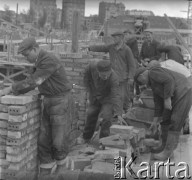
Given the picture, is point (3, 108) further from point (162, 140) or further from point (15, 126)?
point (162, 140)

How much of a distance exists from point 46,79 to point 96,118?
1.70 metres

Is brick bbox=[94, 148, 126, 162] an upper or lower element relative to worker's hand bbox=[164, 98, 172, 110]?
lower

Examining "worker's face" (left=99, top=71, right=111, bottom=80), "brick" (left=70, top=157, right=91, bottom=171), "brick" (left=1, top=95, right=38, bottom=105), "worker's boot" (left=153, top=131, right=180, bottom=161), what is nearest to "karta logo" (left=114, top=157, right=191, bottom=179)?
"brick" (left=70, top=157, right=91, bottom=171)

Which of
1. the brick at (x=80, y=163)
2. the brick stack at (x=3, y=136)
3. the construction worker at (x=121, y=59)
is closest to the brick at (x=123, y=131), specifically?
the brick at (x=80, y=163)

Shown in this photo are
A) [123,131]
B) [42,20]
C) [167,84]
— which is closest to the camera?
[167,84]

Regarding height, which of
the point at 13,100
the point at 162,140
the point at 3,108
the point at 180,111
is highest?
the point at 13,100

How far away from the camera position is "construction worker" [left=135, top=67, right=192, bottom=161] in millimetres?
4863

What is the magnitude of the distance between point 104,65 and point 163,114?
3.91ft

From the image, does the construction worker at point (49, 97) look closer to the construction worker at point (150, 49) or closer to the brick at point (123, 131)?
the brick at point (123, 131)

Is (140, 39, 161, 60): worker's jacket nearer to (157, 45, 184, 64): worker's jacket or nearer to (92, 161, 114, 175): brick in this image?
(157, 45, 184, 64): worker's jacket

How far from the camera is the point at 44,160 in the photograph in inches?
193

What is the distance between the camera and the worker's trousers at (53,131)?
186 inches

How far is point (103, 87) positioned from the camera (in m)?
5.68

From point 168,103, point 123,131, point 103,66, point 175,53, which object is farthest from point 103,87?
point 175,53
